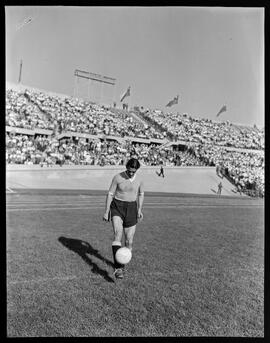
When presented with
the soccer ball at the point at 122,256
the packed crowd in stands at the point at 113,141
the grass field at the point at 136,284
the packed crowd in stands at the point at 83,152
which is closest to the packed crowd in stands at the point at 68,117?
the packed crowd in stands at the point at 113,141

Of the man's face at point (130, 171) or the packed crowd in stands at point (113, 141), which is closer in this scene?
the man's face at point (130, 171)

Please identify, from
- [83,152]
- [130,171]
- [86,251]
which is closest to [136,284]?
[130,171]

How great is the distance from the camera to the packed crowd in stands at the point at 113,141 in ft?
80.0

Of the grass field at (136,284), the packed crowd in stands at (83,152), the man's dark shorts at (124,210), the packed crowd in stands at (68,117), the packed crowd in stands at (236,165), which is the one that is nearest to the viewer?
the grass field at (136,284)

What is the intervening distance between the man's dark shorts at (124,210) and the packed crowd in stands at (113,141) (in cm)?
1704

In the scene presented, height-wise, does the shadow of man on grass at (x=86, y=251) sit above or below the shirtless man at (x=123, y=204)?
below

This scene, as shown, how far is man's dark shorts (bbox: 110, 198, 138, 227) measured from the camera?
6461 millimetres

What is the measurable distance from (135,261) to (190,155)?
74.2ft

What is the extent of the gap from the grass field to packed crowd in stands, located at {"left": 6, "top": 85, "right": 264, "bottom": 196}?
47.6ft

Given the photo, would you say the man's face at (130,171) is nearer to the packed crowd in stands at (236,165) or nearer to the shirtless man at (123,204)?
the shirtless man at (123,204)

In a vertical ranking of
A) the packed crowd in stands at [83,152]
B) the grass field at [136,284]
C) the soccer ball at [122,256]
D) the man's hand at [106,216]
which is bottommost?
the grass field at [136,284]

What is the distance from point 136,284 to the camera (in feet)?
19.5
